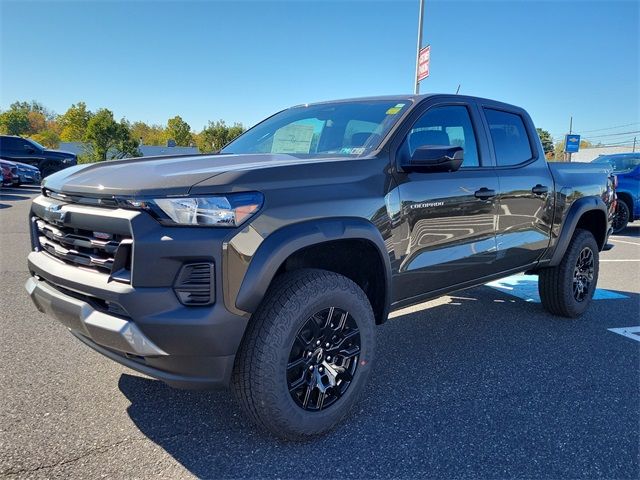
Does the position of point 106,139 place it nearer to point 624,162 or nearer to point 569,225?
point 624,162

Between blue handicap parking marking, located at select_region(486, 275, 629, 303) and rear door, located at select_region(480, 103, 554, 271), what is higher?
rear door, located at select_region(480, 103, 554, 271)

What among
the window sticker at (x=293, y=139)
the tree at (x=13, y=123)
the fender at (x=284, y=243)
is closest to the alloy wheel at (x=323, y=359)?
the fender at (x=284, y=243)

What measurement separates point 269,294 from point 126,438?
3.41 feet

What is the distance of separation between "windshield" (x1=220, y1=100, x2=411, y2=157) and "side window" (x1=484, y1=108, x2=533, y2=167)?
0.98m

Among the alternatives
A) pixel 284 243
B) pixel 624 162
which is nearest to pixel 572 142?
pixel 624 162

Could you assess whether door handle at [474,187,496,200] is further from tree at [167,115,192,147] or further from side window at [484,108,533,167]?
tree at [167,115,192,147]

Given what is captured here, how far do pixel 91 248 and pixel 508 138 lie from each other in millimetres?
3223

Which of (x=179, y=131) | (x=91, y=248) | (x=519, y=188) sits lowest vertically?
(x=91, y=248)

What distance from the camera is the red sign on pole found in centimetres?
1093

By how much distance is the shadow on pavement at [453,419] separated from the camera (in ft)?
7.33

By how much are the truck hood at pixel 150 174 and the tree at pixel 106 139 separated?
3290 cm

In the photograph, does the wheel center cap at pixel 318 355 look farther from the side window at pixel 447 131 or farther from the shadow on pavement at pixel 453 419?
the side window at pixel 447 131

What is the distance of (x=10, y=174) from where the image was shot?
594 inches

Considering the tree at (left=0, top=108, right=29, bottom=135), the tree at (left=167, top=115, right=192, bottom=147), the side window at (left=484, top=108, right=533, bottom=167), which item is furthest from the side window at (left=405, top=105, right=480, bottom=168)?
the tree at (left=0, top=108, right=29, bottom=135)
